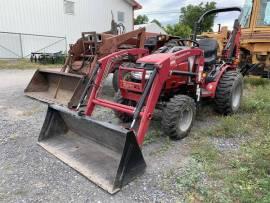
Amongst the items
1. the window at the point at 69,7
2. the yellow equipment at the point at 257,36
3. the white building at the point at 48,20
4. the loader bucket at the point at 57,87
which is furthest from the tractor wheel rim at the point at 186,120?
the window at the point at 69,7

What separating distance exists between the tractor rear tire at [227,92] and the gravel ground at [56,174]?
66 centimetres

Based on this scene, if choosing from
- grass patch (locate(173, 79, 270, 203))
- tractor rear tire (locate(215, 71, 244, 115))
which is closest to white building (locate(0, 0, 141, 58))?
tractor rear tire (locate(215, 71, 244, 115))

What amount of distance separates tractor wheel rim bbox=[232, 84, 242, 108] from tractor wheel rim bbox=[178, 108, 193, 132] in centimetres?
135

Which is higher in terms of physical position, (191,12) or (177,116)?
(191,12)

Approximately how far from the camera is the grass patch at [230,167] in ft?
8.86

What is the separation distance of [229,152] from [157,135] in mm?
1061

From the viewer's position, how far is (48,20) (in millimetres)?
17750

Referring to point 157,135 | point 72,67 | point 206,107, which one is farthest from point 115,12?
point 157,135

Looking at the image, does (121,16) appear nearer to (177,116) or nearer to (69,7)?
(69,7)

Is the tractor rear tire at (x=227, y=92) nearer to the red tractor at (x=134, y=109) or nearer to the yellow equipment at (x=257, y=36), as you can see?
the red tractor at (x=134, y=109)

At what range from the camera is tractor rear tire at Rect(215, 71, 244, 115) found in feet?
15.9

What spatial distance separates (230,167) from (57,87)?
4.31m

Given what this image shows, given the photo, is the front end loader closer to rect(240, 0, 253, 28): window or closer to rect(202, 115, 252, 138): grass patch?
rect(202, 115, 252, 138): grass patch

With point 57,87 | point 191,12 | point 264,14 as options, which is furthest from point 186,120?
point 191,12
